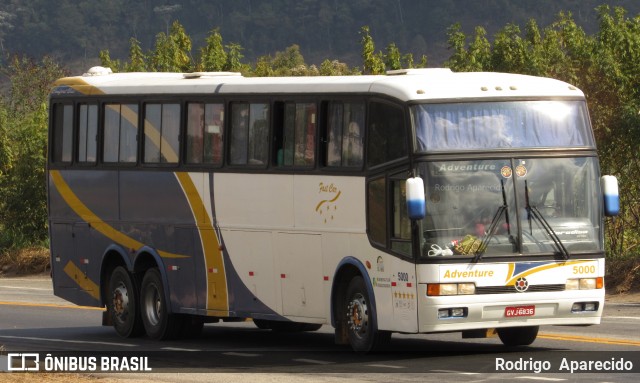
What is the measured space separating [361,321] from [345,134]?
7.31 ft

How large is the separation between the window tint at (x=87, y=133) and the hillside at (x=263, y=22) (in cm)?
11954

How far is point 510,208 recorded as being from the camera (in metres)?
16.9

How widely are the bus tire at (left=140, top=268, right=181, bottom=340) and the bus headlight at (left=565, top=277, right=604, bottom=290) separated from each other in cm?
683

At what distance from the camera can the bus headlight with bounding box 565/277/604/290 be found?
17.0 metres

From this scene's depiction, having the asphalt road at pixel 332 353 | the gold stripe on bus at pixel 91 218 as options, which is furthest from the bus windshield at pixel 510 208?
the gold stripe on bus at pixel 91 218

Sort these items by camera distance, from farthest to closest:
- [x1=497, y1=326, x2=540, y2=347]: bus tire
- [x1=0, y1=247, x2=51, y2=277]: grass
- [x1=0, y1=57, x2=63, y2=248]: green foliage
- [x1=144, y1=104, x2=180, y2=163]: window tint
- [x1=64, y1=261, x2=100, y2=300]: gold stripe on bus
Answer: [x1=0, y1=57, x2=63, y2=248]: green foliage, [x1=0, y1=247, x2=51, y2=277]: grass, [x1=64, y1=261, x2=100, y2=300]: gold stripe on bus, [x1=144, y1=104, x2=180, y2=163]: window tint, [x1=497, y1=326, x2=540, y2=347]: bus tire

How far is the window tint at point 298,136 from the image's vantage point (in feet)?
62.0

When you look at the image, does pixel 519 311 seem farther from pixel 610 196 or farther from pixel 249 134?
pixel 249 134

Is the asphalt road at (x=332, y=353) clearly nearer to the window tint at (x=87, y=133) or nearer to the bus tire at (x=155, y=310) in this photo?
the bus tire at (x=155, y=310)

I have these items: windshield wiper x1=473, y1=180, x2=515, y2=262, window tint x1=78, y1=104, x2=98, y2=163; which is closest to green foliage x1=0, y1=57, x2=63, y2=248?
window tint x1=78, y1=104, x2=98, y2=163

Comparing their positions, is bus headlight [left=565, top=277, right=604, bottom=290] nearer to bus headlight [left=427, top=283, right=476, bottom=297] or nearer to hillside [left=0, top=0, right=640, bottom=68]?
bus headlight [left=427, top=283, right=476, bottom=297]

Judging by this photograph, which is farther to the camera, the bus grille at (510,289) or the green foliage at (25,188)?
the green foliage at (25,188)

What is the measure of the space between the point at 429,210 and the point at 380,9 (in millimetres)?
141731

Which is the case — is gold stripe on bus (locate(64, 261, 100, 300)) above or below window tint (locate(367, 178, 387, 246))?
below
